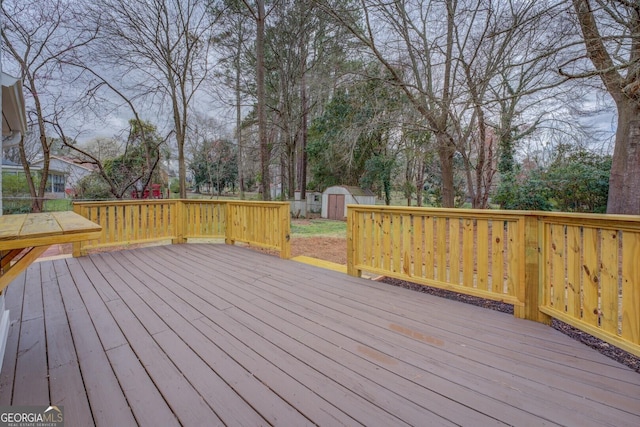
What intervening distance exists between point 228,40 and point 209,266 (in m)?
7.43

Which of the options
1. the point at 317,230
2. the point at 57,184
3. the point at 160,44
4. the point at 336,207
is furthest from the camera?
the point at 57,184

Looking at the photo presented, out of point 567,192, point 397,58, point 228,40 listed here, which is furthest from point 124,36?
point 567,192

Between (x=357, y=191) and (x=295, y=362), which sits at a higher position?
(x=357, y=191)

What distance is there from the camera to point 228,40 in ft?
27.4

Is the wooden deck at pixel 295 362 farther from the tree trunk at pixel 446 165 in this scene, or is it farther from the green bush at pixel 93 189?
the green bush at pixel 93 189

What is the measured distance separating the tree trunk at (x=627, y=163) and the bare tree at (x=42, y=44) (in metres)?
10.5

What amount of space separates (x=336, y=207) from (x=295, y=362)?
36.6ft

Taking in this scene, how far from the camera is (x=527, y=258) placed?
7.34 ft

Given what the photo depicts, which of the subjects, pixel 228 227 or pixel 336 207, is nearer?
pixel 228 227

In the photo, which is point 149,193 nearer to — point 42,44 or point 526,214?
point 42,44

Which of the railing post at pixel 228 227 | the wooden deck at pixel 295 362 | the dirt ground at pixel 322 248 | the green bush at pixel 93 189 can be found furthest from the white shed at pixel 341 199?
the wooden deck at pixel 295 362

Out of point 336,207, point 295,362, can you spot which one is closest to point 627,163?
point 295,362

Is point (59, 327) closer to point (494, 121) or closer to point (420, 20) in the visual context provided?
point (420, 20)

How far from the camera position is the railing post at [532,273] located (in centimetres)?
220
